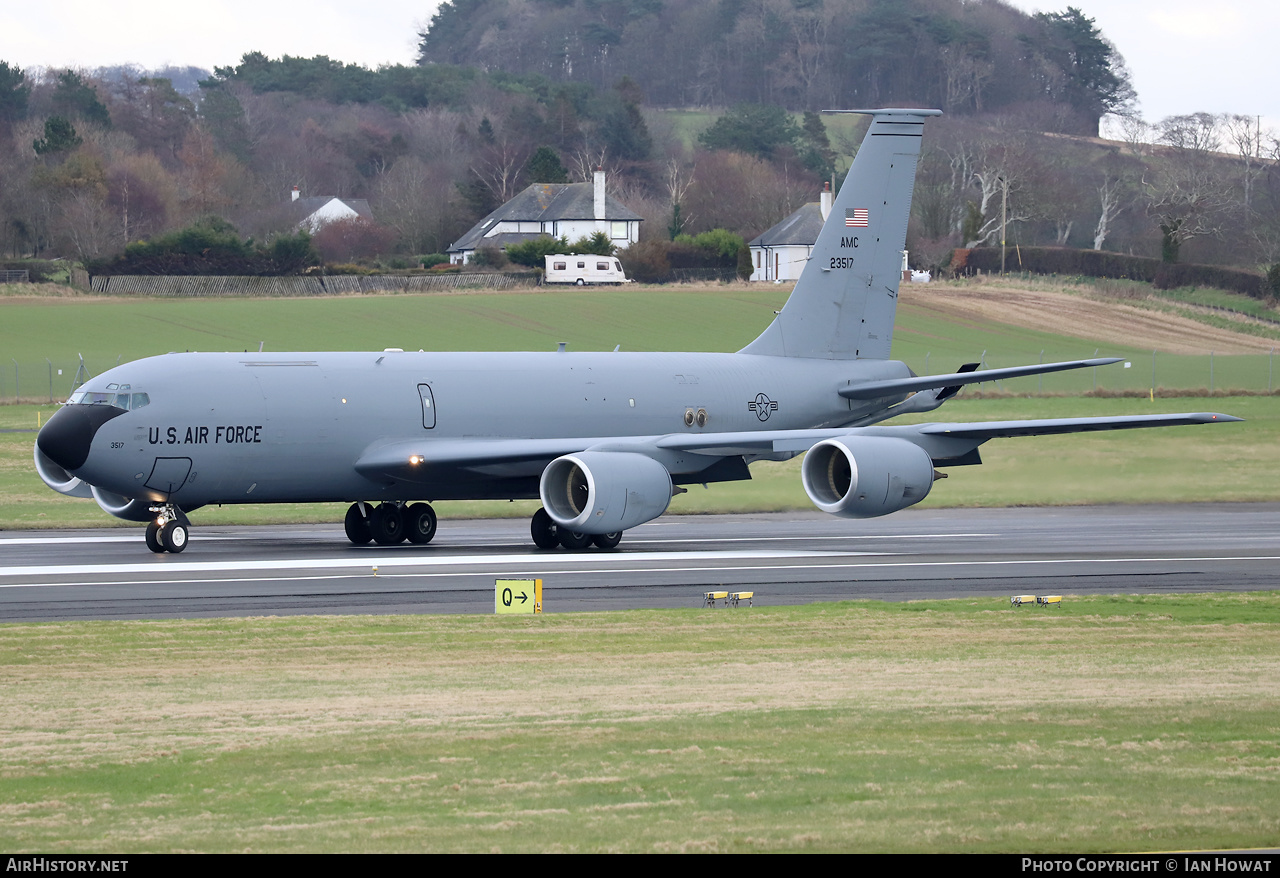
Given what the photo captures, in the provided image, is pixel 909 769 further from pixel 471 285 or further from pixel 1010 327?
pixel 471 285

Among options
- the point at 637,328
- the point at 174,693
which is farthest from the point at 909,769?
the point at 637,328

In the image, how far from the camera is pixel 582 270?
372ft

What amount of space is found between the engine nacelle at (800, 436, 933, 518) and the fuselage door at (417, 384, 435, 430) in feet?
22.6

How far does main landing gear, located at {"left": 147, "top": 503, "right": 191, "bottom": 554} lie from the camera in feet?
90.7

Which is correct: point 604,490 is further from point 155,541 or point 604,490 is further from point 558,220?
point 558,220

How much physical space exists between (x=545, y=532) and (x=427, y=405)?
3195 mm

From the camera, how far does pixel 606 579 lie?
23.8m

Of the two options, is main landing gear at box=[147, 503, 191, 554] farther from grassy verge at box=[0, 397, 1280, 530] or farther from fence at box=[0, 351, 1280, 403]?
fence at box=[0, 351, 1280, 403]

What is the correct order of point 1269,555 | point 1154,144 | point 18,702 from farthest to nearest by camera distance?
point 1154,144 < point 1269,555 < point 18,702

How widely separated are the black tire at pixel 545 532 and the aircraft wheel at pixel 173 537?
6.12 meters

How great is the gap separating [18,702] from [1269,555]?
69.3 feet

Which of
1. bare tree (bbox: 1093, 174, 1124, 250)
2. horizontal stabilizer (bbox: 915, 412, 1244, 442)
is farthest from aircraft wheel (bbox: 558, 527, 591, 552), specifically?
bare tree (bbox: 1093, 174, 1124, 250)

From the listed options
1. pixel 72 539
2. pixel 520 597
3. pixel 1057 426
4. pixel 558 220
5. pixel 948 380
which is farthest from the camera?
pixel 558 220

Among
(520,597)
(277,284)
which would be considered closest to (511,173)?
(277,284)
